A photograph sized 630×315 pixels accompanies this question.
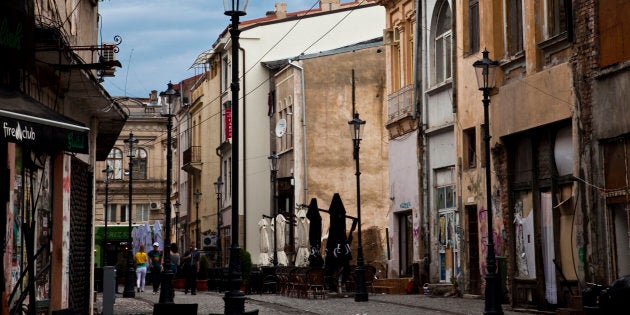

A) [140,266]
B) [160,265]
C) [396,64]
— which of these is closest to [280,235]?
[140,266]

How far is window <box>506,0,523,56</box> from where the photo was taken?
27438 millimetres

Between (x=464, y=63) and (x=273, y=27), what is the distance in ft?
96.8

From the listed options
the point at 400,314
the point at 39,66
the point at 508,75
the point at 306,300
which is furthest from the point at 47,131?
the point at 306,300

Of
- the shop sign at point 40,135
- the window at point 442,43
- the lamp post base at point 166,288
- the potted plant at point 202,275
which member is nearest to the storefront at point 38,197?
the shop sign at point 40,135

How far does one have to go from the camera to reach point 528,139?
2577 centimetres

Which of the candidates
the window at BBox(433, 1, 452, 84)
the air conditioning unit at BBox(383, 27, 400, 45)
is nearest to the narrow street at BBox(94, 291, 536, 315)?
the window at BBox(433, 1, 452, 84)

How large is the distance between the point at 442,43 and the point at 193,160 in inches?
1584

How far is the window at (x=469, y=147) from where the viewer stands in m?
31.7

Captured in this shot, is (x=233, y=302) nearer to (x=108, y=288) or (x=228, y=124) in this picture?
(x=108, y=288)

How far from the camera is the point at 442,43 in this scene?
35.1 metres

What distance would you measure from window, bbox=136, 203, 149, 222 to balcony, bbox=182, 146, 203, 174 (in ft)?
71.4

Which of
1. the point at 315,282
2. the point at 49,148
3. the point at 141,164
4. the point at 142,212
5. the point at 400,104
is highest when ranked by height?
the point at 141,164

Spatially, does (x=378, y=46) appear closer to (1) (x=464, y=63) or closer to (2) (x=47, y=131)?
(1) (x=464, y=63)

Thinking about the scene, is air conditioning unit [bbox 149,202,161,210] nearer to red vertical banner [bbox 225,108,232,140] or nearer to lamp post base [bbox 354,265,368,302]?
red vertical banner [bbox 225,108,232,140]
